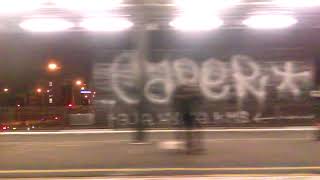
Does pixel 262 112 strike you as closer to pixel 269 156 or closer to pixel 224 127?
pixel 224 127

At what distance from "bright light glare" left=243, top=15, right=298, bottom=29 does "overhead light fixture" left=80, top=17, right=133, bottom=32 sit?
11.0 feet

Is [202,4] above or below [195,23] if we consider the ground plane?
above

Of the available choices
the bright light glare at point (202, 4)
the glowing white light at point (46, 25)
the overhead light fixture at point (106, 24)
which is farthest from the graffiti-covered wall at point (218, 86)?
the bright light glare at point (202, 4)

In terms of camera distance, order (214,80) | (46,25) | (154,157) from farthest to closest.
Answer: (214,80), (46,25), (154,157)

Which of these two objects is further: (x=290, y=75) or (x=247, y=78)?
(x=247, y=78)

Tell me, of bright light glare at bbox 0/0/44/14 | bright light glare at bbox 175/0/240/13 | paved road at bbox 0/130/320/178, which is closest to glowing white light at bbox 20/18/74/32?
bright light glare at bbox 0/0/44/14

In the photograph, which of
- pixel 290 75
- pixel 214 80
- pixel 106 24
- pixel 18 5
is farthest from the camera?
pixel 214 80

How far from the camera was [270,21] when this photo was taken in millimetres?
16531

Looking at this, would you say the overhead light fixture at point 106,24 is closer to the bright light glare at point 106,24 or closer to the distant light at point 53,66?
the bright light glare at point 106,24

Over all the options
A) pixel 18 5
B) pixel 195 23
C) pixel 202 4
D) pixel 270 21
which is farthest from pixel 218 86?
pixel 18 5

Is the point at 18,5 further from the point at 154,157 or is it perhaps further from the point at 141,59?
the point at 154,157

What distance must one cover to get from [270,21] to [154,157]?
278 inches

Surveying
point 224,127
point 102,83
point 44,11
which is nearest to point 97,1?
point 44,11

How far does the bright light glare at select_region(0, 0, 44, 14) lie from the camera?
13.6 m
